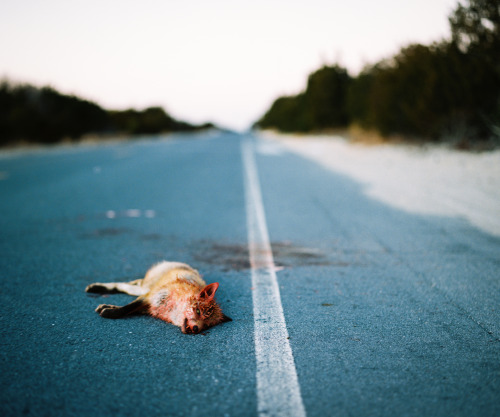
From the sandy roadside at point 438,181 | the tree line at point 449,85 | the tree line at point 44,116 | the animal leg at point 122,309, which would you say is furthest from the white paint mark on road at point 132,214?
the tree line at point 44,116

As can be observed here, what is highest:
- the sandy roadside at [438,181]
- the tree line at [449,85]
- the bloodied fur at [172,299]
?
the tree line at [449,85]

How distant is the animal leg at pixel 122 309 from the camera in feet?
10.6

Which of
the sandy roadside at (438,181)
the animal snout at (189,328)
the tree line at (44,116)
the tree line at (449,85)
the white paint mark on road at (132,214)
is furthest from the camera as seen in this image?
the tree line at (44,116)

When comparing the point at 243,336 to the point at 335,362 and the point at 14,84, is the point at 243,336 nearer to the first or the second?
the point at 335,362

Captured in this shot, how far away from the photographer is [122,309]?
3.26 metres

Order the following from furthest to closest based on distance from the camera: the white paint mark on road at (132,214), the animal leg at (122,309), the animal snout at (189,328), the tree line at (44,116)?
the tree line at (44,116)
the white paint mark on road at (132,214)
the animal leg at (122,309)
the animal snout at (189,328)

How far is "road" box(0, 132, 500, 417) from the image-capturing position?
2250 millimetres

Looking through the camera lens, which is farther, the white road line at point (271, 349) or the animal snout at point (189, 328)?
the animal snout at point (189, 328)

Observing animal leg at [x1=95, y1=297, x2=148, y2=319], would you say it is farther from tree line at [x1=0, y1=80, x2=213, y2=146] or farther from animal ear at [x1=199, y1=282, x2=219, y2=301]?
tree line at [x1=0, y1=80, x2=213, y2=146]

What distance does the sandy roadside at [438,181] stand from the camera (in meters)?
6.93

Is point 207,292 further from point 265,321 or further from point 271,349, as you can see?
point 271,349

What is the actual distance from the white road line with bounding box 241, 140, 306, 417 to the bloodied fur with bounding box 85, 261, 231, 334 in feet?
1.32

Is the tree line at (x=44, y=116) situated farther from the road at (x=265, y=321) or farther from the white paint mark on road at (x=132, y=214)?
the road at (x=265, y=321)

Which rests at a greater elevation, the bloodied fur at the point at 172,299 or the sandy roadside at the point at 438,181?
the sandy roadside at the point at 438,181
